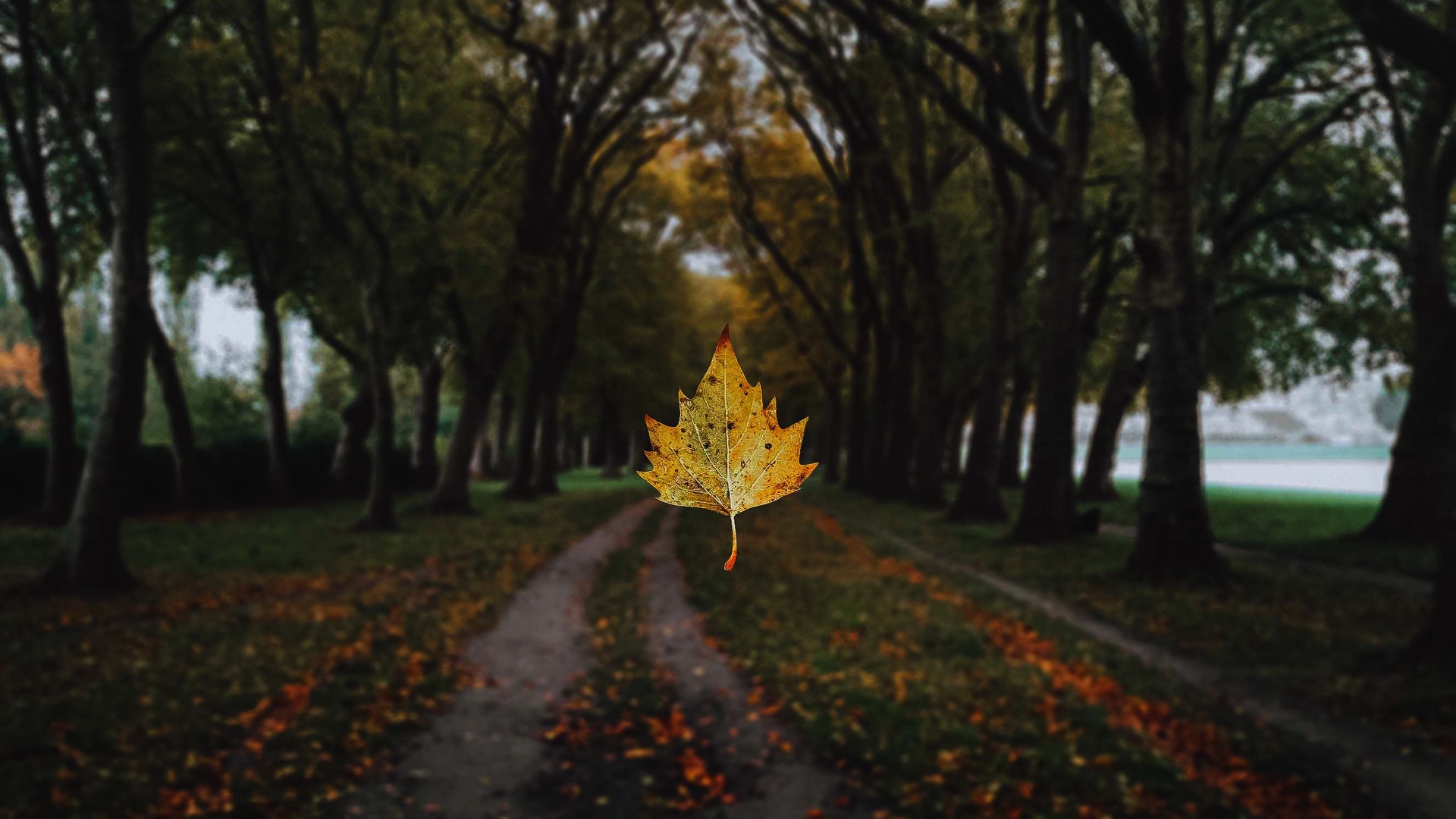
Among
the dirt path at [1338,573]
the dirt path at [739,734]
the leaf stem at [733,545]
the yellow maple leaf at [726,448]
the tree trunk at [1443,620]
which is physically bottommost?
the dirt path at [739,734]

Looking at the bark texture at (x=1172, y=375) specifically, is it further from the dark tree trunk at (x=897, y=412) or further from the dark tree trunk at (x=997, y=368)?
the dark tree trunk at (x=897, y=412)

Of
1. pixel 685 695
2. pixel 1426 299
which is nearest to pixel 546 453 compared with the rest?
pixel 685 695

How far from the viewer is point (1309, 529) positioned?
860 inches

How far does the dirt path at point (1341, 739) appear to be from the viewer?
582 centimetres

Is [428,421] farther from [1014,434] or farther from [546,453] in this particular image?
[1014,434]

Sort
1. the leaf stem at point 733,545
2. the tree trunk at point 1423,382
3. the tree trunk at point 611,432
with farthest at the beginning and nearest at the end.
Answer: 1. the tree trunk at point 611,432
2. the tree trunk at point 1423,382
3. the leaf stem at point 733,545

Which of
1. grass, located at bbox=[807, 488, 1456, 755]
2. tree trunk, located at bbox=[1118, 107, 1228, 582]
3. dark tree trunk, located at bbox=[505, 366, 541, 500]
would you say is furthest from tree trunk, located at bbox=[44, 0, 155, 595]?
dark tree trunk, located at bbox=[505, 366, 541, 500]

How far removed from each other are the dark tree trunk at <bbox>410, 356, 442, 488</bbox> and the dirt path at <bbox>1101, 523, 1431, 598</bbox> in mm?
22865

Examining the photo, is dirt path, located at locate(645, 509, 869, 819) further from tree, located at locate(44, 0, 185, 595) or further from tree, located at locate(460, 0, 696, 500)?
tree, located at locate(460, 0, 696, 500)

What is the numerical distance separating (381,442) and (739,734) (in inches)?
562

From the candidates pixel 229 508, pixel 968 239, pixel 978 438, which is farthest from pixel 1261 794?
pixel 229 508

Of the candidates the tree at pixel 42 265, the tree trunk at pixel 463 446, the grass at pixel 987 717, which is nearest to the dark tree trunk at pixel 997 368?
the grass at pixel 987 717

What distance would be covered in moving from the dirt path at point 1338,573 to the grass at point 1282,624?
42 cm

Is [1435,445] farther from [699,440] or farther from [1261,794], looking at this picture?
[699,440]
